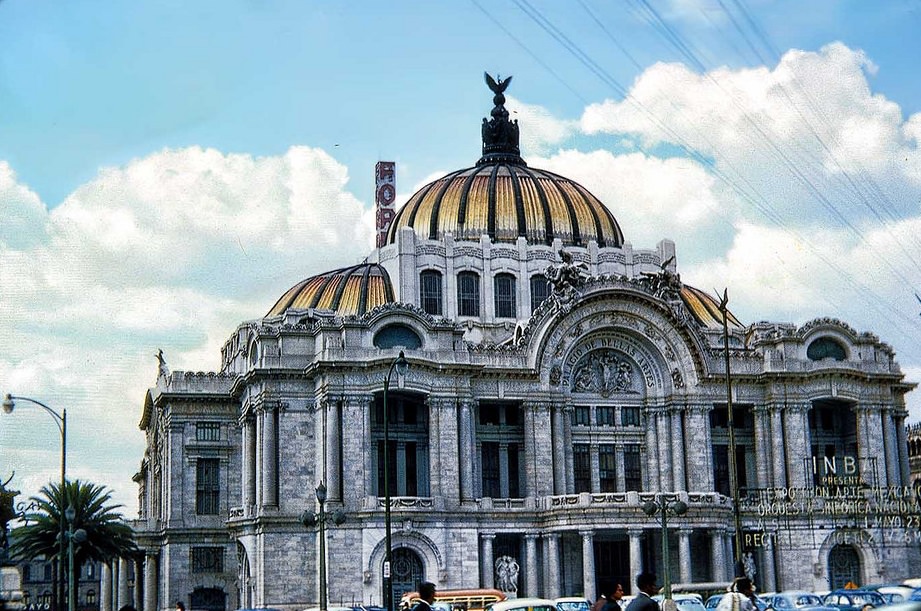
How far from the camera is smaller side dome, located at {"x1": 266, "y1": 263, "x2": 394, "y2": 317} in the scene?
88.1m

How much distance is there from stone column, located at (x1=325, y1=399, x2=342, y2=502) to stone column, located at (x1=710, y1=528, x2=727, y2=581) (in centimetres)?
2022

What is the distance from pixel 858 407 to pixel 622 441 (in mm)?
14359

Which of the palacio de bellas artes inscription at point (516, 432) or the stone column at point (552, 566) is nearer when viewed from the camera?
the palacio de bellas artes inscription at point (516, 432)

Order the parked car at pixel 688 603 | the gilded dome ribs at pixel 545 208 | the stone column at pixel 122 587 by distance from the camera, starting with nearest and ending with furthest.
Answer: the parked car at pixel 688 603 < the gilded dome ribs at pixel 545 208 < the stone column at pixel 122 587

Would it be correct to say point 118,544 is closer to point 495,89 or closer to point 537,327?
point 537,327

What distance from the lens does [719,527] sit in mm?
77625

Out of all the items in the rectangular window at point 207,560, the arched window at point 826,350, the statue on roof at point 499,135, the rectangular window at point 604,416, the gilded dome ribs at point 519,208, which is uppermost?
the statue on roof at point 499,135

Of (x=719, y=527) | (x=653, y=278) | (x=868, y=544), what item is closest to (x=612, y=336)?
(x=653, y=278)

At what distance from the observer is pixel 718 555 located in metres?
77.6

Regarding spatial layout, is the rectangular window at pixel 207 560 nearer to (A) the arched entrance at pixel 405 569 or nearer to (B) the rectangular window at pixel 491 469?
(A) the arched entrance at pixel 405 569

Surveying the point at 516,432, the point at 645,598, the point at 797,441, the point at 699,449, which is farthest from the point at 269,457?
the point at 645,598

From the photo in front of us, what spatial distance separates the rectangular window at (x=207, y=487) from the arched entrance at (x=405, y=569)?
52.7 feet

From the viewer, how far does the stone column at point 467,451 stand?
77.4 meters

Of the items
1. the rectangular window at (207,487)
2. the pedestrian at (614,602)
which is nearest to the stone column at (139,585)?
the rectangular window at (207,487)
